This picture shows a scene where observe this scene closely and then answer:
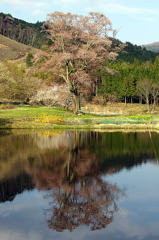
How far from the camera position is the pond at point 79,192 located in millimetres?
10266

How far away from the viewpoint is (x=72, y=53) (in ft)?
156

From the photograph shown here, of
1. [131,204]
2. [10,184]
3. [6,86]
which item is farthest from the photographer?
[6,86]

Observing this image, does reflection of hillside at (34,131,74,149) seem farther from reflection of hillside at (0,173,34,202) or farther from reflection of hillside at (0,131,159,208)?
reflection of hillside at (0,173,34,202)

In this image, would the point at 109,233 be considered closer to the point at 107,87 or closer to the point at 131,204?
the point at 131,204

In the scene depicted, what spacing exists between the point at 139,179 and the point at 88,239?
24.0ft

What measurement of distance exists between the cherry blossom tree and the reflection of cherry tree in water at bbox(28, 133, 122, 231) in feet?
91.3

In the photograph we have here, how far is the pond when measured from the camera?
10.3m

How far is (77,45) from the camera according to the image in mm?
49719

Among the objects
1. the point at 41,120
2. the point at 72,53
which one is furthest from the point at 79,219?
the point at 72,53

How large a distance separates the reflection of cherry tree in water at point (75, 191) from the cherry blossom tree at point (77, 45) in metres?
27.8

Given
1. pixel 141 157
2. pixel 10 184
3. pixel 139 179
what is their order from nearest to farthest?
pixel 10 184
pixel 139 179
pixel 141 157

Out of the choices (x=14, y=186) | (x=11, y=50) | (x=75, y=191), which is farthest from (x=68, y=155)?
(x=11, y=50)

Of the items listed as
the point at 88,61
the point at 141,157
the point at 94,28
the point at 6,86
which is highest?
the point at 94,28

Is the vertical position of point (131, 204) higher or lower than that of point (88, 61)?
lower
